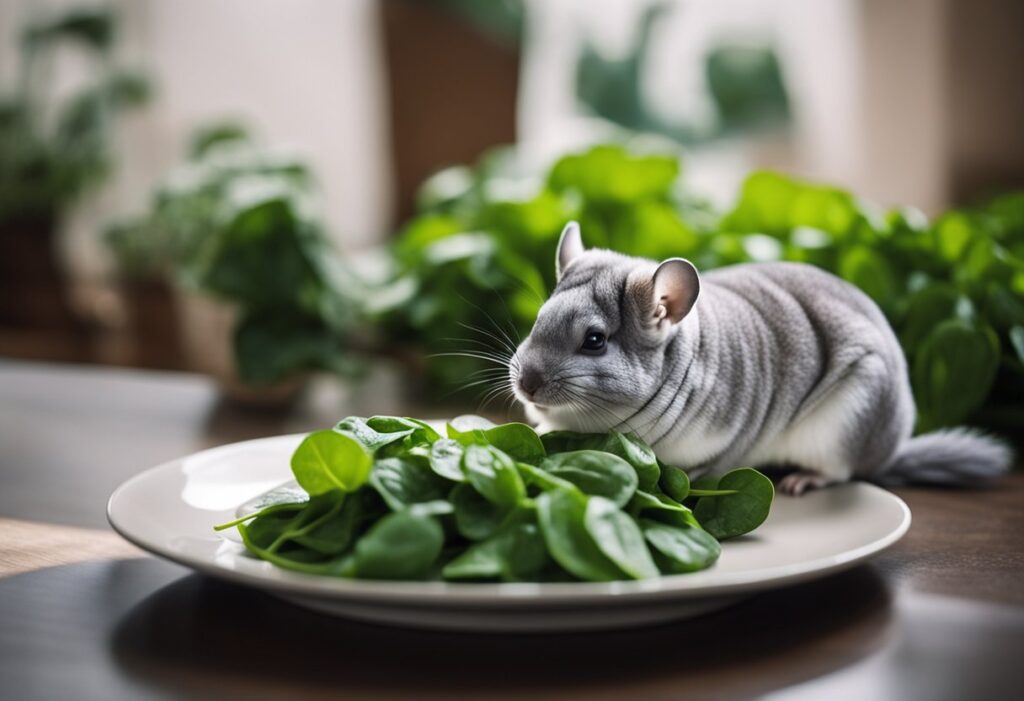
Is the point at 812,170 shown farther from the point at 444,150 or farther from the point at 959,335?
the point at 959,335

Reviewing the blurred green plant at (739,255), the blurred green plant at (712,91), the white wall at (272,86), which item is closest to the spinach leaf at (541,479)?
the blurred green plant at (739,255)

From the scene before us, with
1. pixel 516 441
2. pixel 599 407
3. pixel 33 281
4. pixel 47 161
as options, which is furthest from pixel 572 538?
pixel 33 281

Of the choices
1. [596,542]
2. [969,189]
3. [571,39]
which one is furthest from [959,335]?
[571,39]

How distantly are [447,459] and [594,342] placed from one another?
0.84 feet

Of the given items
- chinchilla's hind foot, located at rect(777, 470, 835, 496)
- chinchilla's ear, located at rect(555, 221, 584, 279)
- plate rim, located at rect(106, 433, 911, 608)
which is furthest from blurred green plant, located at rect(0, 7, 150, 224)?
plate rim, located at rect(106, 433, 911, 608)

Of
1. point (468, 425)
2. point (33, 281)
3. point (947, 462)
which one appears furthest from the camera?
point (33, 281)

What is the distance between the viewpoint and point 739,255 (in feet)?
4.74

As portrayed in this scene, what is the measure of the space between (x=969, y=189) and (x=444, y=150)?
1207 millimetres

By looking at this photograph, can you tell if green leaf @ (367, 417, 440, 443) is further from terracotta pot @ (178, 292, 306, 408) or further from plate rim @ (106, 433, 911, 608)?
terracotta pot @ (178, 292, 306, 408)

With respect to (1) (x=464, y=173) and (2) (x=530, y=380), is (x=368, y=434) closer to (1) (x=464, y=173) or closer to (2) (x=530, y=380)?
(2) (x=530, y=380)

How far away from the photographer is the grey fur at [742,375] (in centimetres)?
101

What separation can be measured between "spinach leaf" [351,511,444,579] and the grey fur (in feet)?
0.94

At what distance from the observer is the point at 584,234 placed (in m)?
1.56

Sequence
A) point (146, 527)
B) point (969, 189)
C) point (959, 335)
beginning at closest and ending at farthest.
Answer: point (146, 527)
point (959, 335)
point (969, 189)
